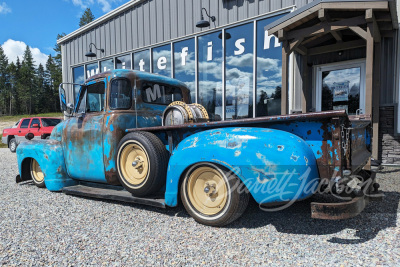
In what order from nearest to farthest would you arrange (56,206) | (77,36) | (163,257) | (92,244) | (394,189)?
1. (163,257)
2. (92,244)
3. (56,206)
4. (394,189)
5. (77,36)

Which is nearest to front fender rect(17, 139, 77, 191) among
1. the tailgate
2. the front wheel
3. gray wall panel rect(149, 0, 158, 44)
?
the front wheel

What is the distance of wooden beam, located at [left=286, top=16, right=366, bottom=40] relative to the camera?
4.74 metres

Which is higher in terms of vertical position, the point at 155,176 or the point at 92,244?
the point at 155,176

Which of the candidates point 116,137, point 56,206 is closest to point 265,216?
point 116,137

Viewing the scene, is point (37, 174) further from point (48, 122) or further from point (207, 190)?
point (48, 122)

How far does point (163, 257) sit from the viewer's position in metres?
2.21

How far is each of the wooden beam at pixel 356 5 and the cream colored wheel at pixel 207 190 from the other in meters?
3.81

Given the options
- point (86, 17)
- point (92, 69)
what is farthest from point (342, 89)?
point (86, 17)

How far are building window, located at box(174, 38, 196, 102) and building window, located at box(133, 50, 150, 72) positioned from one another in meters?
1.38

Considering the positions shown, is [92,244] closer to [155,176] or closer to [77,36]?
[155,176]

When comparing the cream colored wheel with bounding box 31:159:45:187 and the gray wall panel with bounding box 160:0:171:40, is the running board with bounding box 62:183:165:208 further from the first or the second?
the gray wall panel with bounding box 160:0:171:40

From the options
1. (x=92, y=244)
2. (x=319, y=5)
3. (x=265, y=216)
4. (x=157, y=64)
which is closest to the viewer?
(x=92, y=244)

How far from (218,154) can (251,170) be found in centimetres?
36

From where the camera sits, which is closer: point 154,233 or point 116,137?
point 154,233
